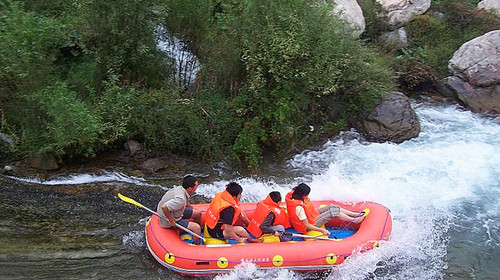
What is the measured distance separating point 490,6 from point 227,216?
1211 centimetres

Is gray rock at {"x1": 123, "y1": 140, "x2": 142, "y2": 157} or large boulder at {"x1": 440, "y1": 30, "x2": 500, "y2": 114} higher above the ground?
large boulder at {"x1": 440, "y1": 30, "x2": 500, "y2": 114}

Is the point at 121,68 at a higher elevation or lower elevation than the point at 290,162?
higher

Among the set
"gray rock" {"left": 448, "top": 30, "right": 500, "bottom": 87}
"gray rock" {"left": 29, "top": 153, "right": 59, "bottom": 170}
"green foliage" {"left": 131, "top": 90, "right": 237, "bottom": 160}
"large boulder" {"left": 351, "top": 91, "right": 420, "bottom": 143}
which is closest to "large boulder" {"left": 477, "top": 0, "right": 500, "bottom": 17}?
"gray rock" {"left": 448, "top": 30, "right": 500, "bottom": 87}

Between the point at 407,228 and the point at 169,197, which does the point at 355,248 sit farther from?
the point at 169,197

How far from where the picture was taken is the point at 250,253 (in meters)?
6.07

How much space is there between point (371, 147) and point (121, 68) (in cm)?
523

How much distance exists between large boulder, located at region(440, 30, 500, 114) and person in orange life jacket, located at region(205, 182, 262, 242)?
8.00m

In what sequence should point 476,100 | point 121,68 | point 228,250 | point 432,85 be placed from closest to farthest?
1. point 228,250
2. point 121,68
3. point 476,100
4. point 432,85

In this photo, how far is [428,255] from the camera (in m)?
6.75

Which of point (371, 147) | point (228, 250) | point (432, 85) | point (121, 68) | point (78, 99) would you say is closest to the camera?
point (228, 250)

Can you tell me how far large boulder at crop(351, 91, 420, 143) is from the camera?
1007cm

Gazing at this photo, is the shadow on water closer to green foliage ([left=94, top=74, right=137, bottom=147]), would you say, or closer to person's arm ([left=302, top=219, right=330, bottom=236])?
green foliage ([left=94, top=74, right=137, bottom=147])

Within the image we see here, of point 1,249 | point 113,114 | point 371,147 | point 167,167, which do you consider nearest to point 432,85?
point 371,147

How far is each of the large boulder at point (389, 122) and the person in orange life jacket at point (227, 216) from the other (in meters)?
4.74
